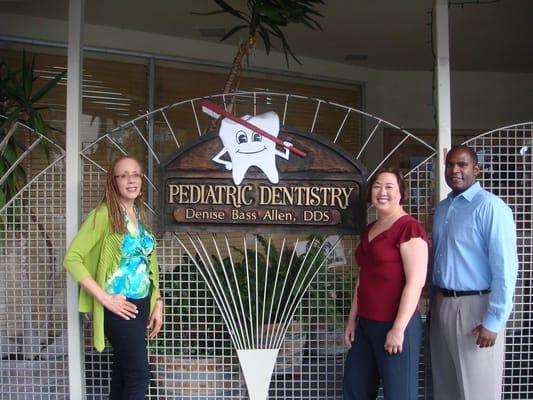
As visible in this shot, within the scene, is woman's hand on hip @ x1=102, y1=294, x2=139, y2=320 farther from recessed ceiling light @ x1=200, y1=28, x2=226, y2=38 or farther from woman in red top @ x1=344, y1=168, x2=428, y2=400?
recessed ceiling light @ x1=200, y1=28, x2=226, y2=38

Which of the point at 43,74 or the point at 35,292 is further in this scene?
the point at 43,74

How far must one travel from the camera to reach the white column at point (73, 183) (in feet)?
8.62

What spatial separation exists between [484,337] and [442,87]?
1.26m

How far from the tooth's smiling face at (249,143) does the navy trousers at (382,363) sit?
Answer: 0.96 metres

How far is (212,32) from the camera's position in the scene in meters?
4.58

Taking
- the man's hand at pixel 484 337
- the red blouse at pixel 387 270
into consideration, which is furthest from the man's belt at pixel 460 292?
the red blouse at pixel 387 270

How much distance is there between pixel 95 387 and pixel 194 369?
0.55 m

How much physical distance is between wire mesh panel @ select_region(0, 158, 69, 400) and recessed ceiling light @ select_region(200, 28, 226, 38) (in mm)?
2286

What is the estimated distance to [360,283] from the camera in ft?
7.25

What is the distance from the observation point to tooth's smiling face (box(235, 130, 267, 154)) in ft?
8.45

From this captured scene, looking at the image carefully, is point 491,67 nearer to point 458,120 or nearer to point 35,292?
point 458,120

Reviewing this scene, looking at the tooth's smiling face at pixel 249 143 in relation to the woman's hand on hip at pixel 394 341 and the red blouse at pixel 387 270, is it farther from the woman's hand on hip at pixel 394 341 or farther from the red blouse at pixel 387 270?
the woman's hand on hip at pixel 394 341

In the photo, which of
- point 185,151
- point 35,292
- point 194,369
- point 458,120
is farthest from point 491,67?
point 35,292

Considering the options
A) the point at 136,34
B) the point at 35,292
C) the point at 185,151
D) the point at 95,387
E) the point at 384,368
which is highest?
the point at 136,34
